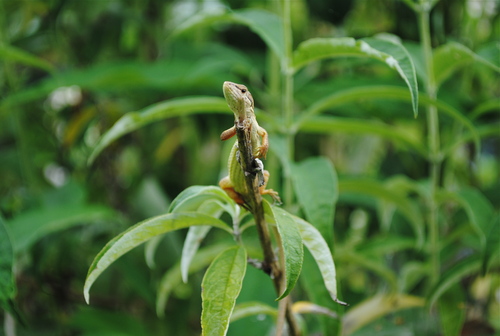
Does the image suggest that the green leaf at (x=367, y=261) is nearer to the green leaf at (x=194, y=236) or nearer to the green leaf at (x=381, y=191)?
the green leaf at (x=381, y=191)

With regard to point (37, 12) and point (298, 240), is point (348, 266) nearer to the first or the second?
point (298, 240)

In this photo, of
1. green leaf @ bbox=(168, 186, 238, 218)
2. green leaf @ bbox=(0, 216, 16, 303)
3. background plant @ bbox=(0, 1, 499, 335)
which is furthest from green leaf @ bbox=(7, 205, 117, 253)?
green leaf @ bbox=(168, 186, 238, 218)

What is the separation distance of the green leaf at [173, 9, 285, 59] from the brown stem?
0.83 ft

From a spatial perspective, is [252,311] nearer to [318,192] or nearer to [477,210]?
[318,192]

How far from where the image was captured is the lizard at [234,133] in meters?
0.30

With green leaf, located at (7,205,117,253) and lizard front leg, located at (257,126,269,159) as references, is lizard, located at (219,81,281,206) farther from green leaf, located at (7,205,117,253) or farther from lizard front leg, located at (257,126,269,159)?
green leaf, located at (7,205,117,253)

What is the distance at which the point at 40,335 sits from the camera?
739mm

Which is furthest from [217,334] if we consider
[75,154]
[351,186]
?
[75,154]

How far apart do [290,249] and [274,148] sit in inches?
9.6

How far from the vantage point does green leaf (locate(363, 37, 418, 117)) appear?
36cm

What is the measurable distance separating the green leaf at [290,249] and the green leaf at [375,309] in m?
0.31

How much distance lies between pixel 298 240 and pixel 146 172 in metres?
0.74

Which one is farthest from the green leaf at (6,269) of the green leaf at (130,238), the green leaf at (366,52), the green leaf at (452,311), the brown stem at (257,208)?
the green leaf at (452,311)

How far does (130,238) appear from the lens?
0.34m
